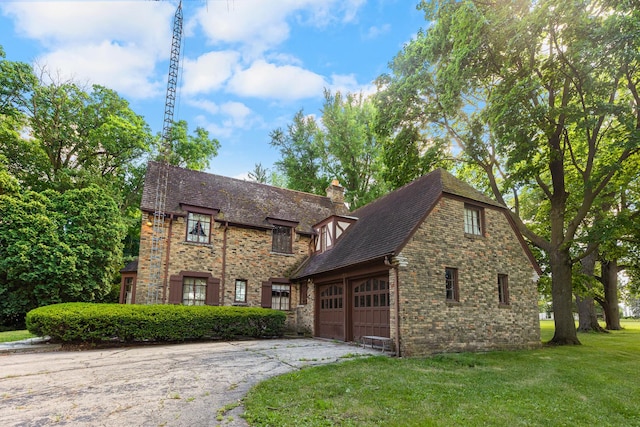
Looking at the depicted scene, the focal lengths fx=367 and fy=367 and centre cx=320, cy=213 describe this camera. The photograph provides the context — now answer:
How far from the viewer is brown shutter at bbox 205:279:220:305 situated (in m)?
16.3

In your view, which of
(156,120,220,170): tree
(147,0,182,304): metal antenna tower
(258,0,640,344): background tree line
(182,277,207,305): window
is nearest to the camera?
(258,0,640,344): background tree line

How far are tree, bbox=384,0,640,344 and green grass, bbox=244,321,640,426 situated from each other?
7124 mm

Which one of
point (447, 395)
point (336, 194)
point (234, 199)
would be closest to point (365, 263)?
point (447, 395)

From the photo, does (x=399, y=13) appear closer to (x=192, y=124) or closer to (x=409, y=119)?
(x=409, y=119)

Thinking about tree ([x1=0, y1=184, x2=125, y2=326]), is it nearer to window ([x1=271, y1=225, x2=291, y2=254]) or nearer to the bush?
the bush

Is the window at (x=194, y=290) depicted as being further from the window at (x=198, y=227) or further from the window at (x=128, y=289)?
the window at (x=128, y=289)

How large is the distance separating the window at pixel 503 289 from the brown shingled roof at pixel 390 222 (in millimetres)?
2734

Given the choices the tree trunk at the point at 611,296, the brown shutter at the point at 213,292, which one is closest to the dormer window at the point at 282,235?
the brown shutter at the point at 213,292

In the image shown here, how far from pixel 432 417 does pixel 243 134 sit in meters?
20.9

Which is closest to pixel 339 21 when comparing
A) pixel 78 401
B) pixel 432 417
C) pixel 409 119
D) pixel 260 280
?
pixel 432 417

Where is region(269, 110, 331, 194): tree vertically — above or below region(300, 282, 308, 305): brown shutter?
above

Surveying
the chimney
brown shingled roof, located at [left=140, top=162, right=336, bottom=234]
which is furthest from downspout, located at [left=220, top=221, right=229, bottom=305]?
the chimney

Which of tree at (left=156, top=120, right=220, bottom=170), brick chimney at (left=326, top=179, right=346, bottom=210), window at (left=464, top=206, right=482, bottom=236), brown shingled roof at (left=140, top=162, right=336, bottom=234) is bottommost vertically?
window at (left=464, top=206, right=482, bottom=236)

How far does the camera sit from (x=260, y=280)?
699 inches
